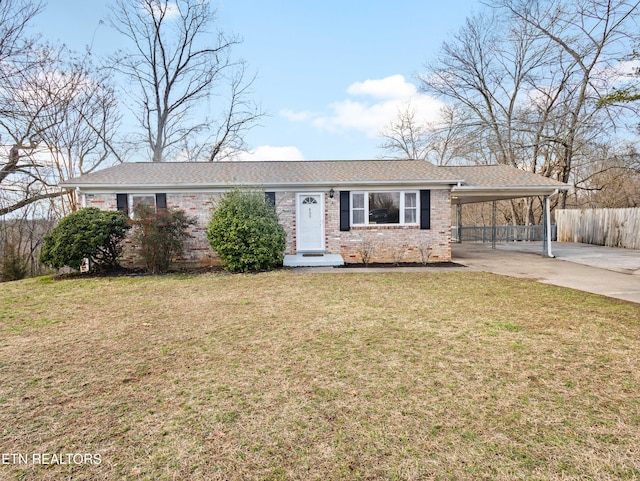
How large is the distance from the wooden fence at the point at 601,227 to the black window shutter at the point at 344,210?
41.9 feet

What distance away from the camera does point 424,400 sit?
113 inches

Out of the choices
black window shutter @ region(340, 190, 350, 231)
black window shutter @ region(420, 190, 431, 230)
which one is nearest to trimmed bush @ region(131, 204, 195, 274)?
black window shutter @ region(340, 190, 350, 231)

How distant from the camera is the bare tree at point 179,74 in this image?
1989 centimetres

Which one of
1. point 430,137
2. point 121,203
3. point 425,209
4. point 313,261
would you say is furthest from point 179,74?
point 425,209

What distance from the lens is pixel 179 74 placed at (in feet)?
69.6

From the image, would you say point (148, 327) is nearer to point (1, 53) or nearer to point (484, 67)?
point (1, 53)

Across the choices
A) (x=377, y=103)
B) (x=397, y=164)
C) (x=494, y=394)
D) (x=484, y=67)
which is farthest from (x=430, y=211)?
(x=484, y=67)

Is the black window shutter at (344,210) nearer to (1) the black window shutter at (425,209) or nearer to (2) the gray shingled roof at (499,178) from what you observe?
(1) the black window shutter at (425,209)

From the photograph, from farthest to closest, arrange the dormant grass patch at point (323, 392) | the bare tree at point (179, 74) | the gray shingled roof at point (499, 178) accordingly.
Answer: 1. the bare tree at point (179, 74)
2. the gray shingled roof at point (499, 178)
3. the dormant grass patch at point (323, 392)

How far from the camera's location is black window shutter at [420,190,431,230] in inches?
436

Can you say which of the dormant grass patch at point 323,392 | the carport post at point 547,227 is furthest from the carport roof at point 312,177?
the dormant grass patch at point 323,392

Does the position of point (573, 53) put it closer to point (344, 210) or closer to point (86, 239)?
point (344, 210)

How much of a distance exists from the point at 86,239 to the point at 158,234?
171 centimetres

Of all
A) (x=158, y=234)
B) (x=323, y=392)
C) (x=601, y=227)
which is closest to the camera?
(x=323, y=392)
